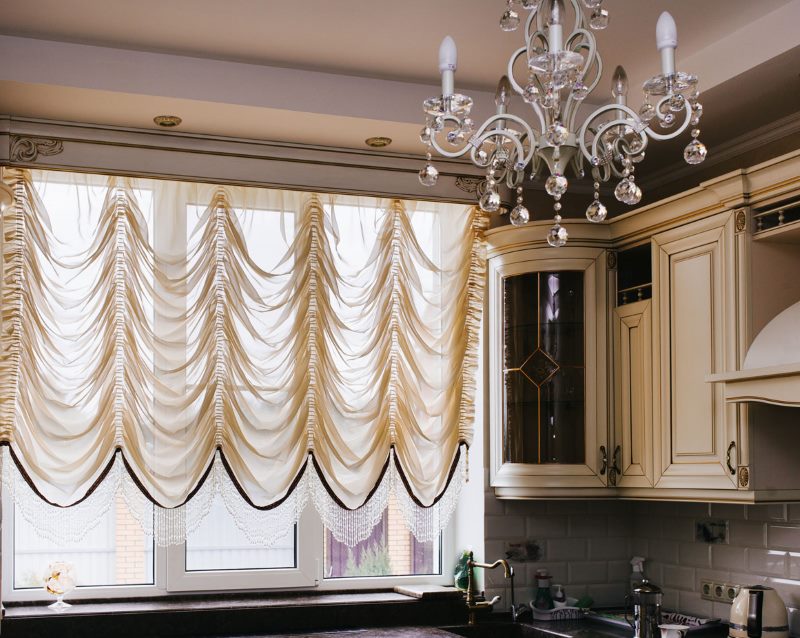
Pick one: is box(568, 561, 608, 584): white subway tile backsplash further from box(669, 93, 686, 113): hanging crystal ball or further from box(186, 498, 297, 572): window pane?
box(669, 93, 686, 113): hanging crystal ball

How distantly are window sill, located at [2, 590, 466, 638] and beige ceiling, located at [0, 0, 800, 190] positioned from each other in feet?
5.88

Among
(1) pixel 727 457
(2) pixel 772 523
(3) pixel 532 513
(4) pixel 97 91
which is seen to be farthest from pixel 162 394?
(2) pixel 772 523

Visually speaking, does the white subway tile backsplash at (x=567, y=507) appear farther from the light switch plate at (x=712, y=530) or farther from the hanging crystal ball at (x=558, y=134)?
the hanging crystal ball at (x=558, y=134)

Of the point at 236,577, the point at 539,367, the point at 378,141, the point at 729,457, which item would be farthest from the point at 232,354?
the point at 729,457

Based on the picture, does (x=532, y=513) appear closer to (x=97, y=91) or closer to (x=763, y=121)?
(x=763, y=121)

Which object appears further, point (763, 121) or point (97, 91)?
point (763, 121)

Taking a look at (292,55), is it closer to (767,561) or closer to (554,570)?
(554,570)

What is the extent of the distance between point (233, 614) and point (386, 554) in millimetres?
761

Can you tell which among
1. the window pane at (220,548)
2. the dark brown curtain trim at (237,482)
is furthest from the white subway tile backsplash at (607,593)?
the window pane at (220,548)

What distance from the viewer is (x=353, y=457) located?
392 cm

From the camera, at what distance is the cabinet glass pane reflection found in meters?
3.91

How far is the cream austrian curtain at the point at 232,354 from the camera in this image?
3621mm

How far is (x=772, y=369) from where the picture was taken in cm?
289

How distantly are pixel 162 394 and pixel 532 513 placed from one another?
1618 millimetres
